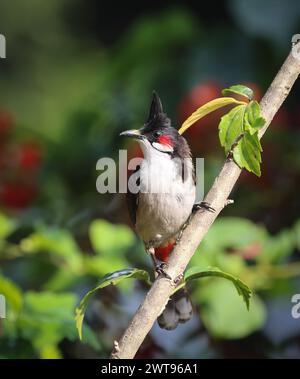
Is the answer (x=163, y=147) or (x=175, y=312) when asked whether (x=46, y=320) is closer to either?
(x=175, y=312)

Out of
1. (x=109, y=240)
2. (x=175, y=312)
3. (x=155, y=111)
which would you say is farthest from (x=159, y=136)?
(x=109, y=240)

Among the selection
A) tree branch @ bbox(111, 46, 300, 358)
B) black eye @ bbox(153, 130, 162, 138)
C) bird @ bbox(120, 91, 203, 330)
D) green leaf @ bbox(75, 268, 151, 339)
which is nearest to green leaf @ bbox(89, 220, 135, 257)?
bird @ bbox(120, 91, 203, 330)

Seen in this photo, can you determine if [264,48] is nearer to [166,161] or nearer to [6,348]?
[166,161]

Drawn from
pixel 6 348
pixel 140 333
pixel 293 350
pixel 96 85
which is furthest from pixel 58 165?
pixel 140 333

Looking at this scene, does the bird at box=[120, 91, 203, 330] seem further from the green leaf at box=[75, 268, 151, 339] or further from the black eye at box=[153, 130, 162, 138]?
the green leaf at box=[75, 268, 151, 339]

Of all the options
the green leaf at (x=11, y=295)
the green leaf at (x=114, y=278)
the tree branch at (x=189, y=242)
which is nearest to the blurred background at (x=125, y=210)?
the green leaf at (x=11, y=295)

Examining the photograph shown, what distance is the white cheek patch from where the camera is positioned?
2.17 meters

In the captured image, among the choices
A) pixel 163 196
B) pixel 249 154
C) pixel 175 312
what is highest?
pixel 163 196

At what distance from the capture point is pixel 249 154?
131 centimetres

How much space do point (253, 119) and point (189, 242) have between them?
8.5 inches

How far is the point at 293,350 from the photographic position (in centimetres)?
280

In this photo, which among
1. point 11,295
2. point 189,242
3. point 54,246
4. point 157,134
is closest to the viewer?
point 189,242

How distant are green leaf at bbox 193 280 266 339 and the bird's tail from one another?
398mm

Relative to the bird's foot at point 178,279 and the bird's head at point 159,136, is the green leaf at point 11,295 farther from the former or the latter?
the bird's foot at point 178,279
